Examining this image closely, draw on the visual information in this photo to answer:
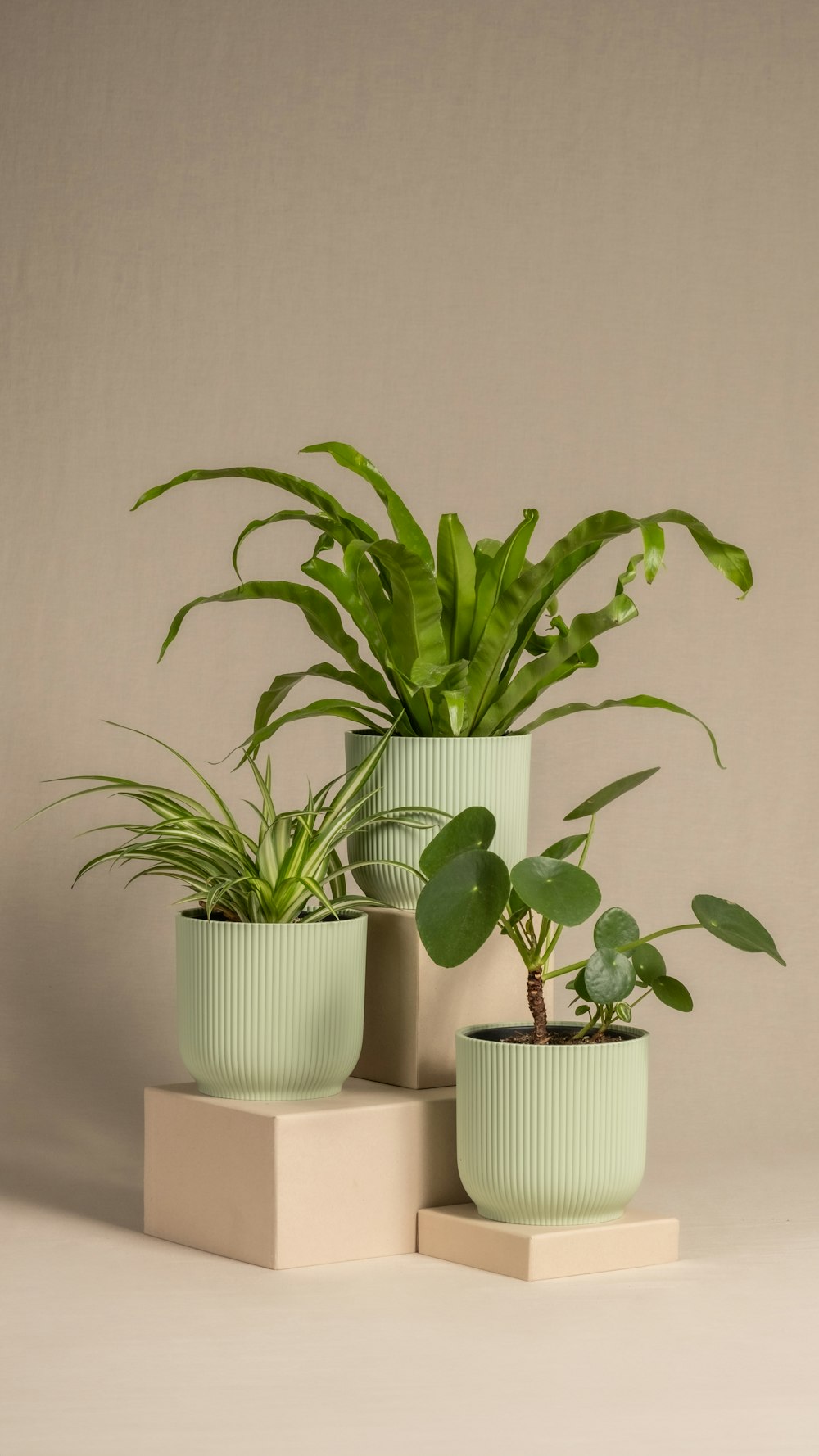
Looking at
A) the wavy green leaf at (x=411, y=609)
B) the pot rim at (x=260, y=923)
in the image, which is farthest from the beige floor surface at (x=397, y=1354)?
the wavy green leaf at (x=411, y=609)

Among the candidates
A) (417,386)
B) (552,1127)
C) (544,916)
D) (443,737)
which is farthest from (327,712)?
(417,386)

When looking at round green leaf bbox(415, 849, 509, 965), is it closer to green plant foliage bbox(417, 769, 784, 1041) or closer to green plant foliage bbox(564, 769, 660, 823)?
green plant foliage bbox(417, 769, 784, 1041)

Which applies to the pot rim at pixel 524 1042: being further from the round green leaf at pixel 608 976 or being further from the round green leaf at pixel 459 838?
the round green leaf at pixel 459 838

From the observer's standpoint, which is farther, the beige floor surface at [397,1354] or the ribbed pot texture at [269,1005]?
the ribbed pot texture at [269,1005]

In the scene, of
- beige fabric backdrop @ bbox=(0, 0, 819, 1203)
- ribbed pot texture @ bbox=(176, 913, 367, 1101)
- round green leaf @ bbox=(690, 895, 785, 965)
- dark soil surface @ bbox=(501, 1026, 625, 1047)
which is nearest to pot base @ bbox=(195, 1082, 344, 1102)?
ribbed pot texture @ bbox=(176, 913, 367, 1101)

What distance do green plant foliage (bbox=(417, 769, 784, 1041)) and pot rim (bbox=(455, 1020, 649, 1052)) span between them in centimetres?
3

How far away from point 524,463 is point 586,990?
1809 millimetres

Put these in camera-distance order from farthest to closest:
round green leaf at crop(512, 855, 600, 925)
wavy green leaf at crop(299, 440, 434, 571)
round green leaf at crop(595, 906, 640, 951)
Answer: wavy green leaf at crop(299, 440, 434, 571) → round green leaf at crop(595, 906, 640, 951) → round green leaf at crop(512, 855, 600, 925)

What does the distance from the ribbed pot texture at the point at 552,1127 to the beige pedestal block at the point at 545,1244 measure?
0.10ft

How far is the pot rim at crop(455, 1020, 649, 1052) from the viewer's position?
2.71m

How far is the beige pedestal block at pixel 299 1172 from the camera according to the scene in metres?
2.78

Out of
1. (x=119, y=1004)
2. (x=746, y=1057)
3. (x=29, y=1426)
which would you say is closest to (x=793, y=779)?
(x=746, y=1057)

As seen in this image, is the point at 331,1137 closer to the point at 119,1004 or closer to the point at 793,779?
the point at 119,1004

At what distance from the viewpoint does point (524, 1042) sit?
2824 mm
